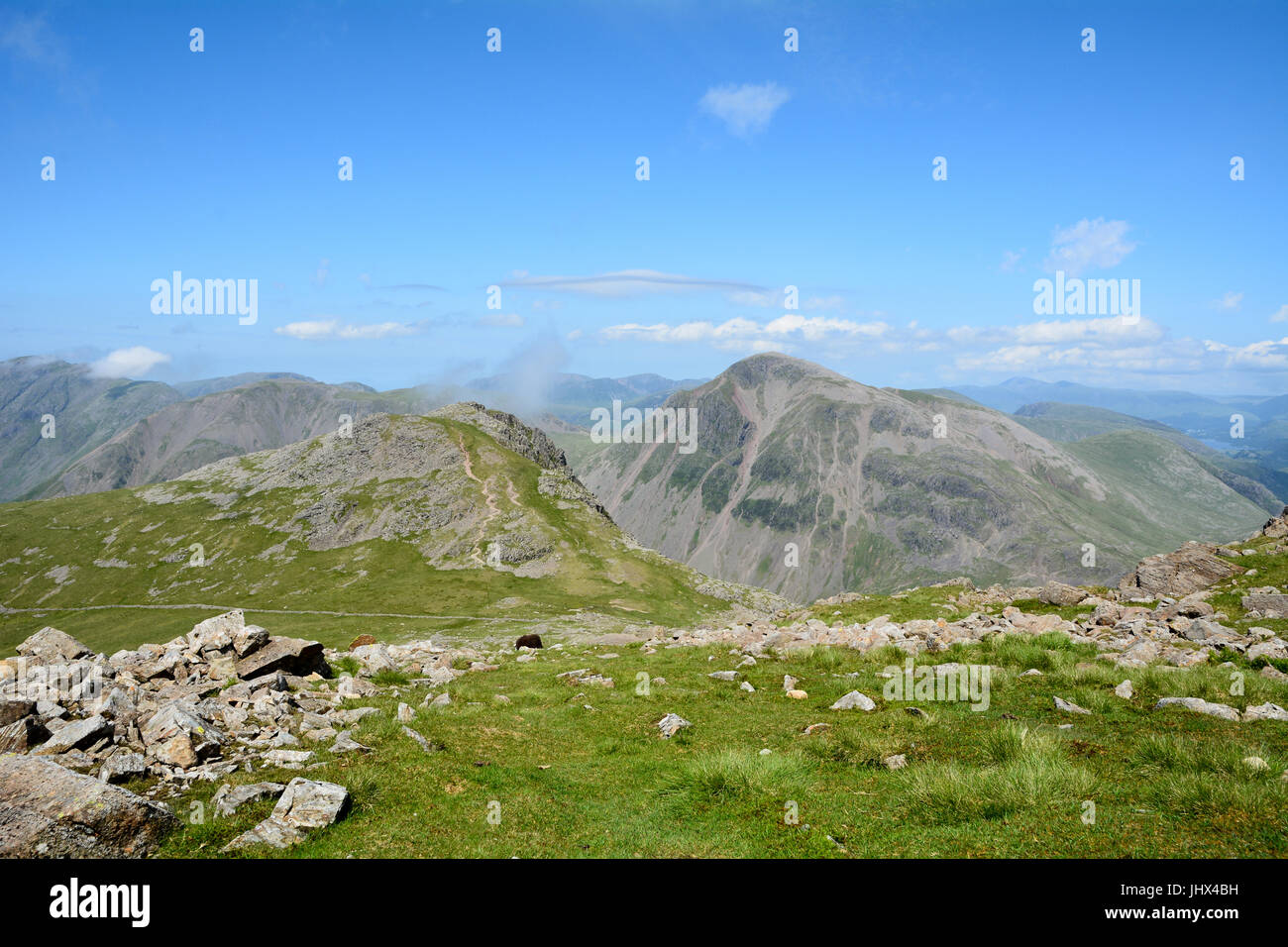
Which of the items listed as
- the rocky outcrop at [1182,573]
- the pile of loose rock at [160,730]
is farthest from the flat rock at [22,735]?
the rocky outcrop at [1182,573]

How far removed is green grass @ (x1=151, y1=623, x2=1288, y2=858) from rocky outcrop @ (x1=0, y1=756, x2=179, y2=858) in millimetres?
576

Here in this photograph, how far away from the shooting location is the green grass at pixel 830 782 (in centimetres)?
995

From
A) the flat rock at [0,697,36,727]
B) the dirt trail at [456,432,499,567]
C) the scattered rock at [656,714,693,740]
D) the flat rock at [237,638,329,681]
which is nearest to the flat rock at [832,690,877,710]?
the scattered rock at [656,714,693,740]

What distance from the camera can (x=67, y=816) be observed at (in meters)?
9.64

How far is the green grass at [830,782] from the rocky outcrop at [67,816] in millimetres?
576

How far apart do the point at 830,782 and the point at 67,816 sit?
13.4m

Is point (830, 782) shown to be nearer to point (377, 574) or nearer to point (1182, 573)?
point (1182, 573)

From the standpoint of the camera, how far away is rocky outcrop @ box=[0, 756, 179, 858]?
937cm

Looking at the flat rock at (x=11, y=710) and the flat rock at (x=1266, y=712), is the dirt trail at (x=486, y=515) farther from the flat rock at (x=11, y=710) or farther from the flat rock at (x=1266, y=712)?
the flat rock at (x=1266, y=712)

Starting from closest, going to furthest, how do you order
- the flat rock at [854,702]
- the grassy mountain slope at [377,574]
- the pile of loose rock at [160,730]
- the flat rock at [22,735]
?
the pile of loose rock at [160,730] → the flat rock at [22,735] → the flat rock at [854,702] → the grassy mountain slope at [377,574]

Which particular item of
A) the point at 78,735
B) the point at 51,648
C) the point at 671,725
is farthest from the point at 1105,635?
the point at 51,648

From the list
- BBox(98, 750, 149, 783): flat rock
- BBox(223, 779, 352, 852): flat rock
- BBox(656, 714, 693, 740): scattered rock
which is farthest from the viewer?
BBox(656, 714, 693, 740): scattered rock

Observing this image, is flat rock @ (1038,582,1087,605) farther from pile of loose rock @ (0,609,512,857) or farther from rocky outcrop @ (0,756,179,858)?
rocky outcrop @ (0,756,179,858)
